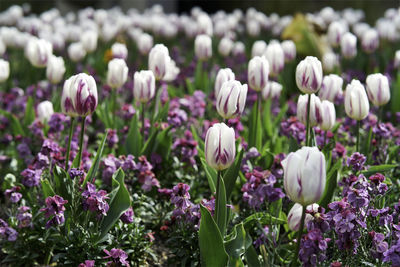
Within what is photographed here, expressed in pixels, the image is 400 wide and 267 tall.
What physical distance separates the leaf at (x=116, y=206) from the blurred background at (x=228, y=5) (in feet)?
28.6

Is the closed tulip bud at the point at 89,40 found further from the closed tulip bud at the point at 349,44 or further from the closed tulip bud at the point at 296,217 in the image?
the closed tulip bud at the point at 296,217

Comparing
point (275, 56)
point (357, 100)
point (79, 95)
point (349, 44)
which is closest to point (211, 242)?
point (79, 95)

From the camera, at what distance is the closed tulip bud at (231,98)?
2703 millimetres

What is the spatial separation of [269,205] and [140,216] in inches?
29.9

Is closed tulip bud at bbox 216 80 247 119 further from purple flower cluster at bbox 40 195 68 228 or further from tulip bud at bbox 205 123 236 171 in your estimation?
purple flower cluster at bbox 40 195 68 228

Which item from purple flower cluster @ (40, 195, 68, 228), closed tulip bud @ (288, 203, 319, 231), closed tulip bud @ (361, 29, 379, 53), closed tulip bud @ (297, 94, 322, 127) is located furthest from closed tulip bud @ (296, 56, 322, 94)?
closed tulip bud @ (361, 29, 379, 53)

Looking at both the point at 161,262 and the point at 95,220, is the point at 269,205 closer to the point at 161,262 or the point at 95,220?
the point at 161,262

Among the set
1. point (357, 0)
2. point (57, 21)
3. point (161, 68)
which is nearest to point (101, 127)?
point (161, 68)

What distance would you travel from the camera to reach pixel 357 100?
2979mm

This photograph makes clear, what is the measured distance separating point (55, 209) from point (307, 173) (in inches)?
48.8

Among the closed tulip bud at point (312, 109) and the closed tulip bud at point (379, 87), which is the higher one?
the closed tulip bud at point (379, 87)

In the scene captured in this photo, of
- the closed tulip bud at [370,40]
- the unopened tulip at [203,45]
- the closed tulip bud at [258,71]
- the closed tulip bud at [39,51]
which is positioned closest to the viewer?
the closed tulip bud at [258,71]

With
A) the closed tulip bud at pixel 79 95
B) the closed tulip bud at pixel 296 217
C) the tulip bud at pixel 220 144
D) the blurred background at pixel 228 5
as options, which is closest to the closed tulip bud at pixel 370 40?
the closed tulip bud at pixel 296 217

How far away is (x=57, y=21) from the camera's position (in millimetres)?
7902
